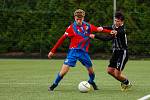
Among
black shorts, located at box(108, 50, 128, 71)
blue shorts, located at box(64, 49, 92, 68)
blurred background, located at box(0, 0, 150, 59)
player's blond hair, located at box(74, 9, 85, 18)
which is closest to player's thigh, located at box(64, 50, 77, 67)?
blue shorts, located at box(64, 49, 92, 68)

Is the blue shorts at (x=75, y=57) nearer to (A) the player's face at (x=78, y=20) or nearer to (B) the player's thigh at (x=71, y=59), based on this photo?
(B) the player's thigh at (x=71, y=59)

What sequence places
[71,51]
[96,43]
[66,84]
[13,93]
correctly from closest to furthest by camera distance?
1. [13,93]
2. [71,51]
3. [66,84]
4. [96,43]

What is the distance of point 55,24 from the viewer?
25.4m

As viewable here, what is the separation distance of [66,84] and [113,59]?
163cm

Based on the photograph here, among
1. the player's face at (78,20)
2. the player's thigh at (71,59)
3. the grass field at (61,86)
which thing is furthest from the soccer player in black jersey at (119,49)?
the player's thigh at (71,59)

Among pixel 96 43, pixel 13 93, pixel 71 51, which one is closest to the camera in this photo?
pixel 13 93

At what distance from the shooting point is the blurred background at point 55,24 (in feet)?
82.0

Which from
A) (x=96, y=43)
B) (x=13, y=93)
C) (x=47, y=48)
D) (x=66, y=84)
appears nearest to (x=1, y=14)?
(x=47, y=48)

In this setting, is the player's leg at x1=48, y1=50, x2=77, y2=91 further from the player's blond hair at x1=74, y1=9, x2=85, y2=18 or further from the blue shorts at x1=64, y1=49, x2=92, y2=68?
the player's blond hair at x1=74, y1=9, x2=85, y2=18

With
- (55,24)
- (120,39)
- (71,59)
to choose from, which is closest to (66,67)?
(71,59)

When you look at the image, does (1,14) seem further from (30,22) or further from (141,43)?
(141,43)

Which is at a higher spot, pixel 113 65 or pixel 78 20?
pixel 78 20

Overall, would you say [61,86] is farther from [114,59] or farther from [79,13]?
[79,13]

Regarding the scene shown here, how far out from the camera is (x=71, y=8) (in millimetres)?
25141
